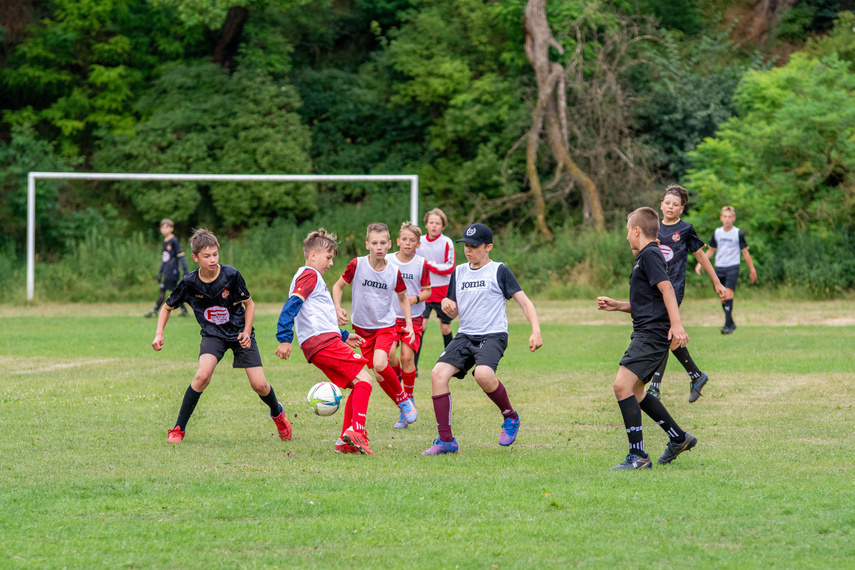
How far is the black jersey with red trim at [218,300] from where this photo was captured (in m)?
7.19

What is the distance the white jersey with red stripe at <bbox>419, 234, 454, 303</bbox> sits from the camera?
34.6 ft

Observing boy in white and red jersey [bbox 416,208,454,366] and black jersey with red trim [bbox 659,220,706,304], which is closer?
black jersey with red trim [bbox 659,220,706,304]

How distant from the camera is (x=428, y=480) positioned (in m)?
5.89

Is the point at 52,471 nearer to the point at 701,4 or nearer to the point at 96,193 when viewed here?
the point at 96,193

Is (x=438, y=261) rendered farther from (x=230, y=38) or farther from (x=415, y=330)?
(x=230, y=38)

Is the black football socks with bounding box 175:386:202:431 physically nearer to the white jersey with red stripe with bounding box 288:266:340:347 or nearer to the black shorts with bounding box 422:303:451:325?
the white jersey with red stripe with bounding box 288:266:340:347

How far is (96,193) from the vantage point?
28.6 meters

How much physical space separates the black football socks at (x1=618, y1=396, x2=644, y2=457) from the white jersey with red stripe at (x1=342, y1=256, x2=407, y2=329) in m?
2.50

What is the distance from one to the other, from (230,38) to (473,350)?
2624 cm

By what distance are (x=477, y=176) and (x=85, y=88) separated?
13.2m

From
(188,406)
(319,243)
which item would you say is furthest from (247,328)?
(319,243)

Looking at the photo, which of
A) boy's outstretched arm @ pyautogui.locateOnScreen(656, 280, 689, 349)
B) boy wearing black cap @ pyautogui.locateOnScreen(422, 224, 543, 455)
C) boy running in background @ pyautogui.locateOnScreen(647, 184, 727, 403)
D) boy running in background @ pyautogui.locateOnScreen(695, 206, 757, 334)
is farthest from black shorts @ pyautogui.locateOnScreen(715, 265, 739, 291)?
boy's outstretched arm @ pyautogui.locateOnScreen(656, 280, 689, 349)

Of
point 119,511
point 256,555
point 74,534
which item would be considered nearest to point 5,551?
point 74,534

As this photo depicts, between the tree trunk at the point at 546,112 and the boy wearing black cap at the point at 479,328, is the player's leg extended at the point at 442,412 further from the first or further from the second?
the tree trunk at the point at 546,112
